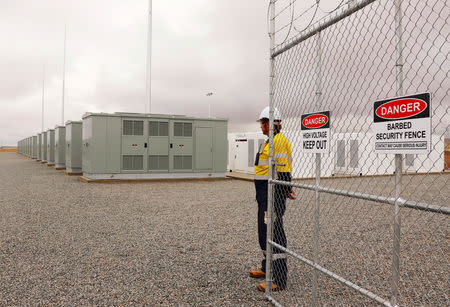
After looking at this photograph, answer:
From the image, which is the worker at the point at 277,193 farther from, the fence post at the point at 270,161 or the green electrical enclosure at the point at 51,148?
the green electrical enclosure at the point at 51,148

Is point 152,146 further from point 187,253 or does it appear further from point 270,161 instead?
point 270,161

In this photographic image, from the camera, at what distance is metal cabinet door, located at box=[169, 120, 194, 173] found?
1592 cm

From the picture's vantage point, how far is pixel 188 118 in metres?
16.2

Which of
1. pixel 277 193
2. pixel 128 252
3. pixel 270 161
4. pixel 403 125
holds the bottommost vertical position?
pixel 128 252

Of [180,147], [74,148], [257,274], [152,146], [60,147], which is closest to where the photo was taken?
[257,274]

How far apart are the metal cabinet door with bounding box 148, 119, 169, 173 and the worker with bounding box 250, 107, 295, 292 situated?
463 inches

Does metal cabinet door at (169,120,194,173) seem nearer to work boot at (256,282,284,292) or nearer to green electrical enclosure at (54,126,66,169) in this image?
green electrical enclosure at (54,126,66,169)

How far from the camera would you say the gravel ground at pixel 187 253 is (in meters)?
3.88

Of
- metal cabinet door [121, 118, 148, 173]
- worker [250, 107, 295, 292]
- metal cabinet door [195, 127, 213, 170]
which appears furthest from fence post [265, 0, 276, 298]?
metal cabinet door [195, 127, 213, 170]

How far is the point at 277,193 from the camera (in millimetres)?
4055

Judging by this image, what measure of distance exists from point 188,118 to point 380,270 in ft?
41.1

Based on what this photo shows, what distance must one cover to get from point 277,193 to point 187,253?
2035mm

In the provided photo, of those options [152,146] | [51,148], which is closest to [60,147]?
[51,148]

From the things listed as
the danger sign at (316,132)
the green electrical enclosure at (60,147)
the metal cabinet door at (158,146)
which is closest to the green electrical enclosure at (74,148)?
the green electrical enclosure at (60,147)
